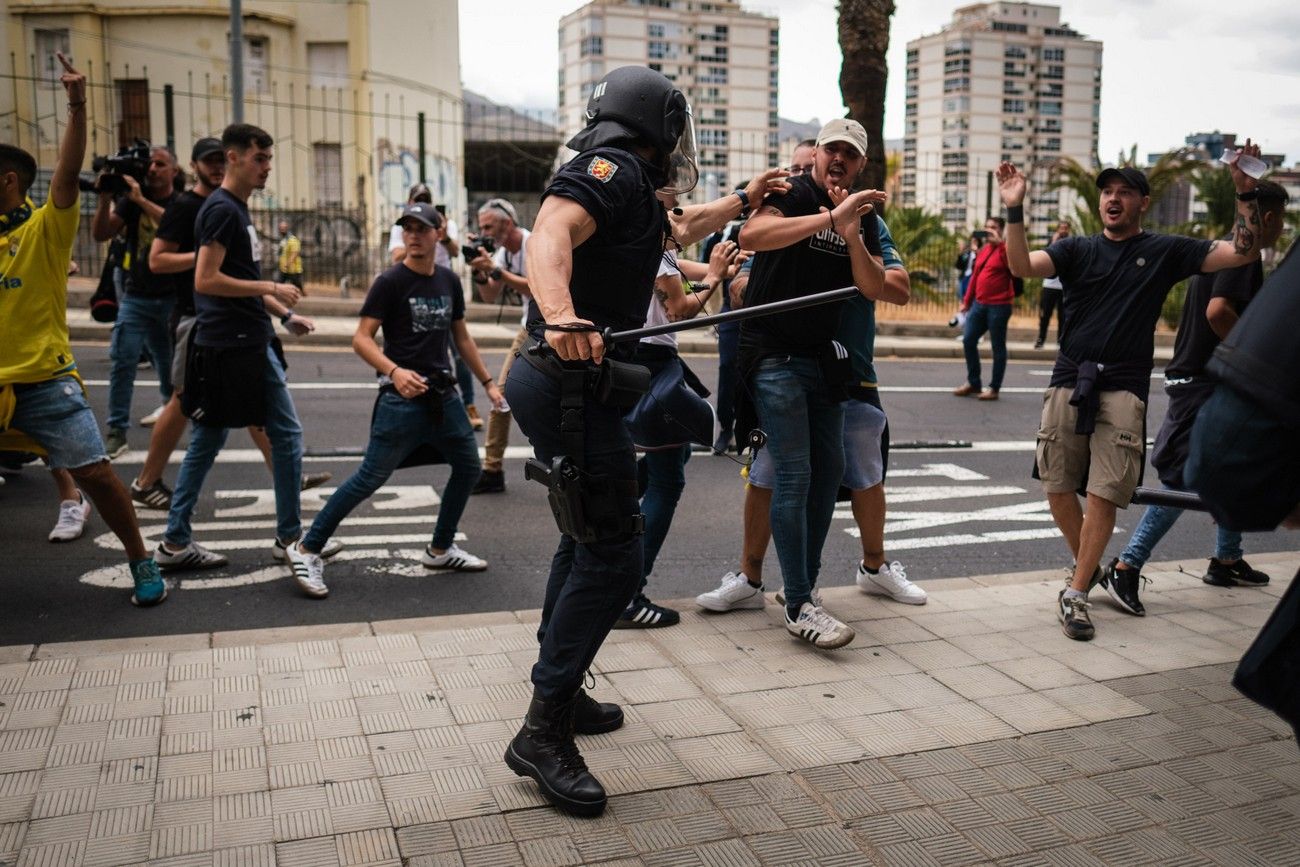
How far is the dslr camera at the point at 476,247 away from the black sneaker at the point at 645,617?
2.43 meters

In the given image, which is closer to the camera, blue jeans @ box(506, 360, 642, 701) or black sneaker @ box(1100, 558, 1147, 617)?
blue jeans @ box(506, 360, 642, 701)

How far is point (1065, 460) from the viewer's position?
507 centimetres

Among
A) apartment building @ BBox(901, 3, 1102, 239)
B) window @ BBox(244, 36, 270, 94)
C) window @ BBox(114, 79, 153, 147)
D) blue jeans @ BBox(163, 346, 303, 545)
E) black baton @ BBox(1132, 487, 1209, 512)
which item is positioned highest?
apartment building @ BBox(901, 3, 1102, 239)

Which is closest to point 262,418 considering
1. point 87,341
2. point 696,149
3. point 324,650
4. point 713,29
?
point 324,650

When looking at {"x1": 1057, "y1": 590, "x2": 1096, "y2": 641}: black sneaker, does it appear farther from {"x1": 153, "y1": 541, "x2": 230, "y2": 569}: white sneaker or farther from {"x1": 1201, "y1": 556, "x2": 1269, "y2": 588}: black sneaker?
{"x1": 153, "y1": 541, "x2": 230, "y2": 569}: white sneaker

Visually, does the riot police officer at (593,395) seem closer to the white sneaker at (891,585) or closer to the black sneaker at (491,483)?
the white sneaker at (891,585)

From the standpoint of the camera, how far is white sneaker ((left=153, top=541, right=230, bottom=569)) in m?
5.52

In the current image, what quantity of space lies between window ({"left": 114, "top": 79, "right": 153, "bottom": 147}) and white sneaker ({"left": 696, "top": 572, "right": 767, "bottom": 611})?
3003cm

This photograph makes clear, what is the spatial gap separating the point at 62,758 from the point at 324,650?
3.54ft

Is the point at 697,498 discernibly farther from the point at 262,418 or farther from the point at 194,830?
the point at 194,830

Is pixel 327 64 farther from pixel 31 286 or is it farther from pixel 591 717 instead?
pixel 591 717

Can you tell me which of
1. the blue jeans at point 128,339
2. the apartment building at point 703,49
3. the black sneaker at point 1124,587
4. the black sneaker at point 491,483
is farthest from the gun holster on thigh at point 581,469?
the apartment building at point 703,49

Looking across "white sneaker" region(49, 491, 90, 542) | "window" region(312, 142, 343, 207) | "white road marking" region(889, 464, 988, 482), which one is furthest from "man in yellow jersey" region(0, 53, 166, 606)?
"window" region(312, 142, 343, 207)

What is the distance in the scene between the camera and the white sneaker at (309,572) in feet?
17.4
